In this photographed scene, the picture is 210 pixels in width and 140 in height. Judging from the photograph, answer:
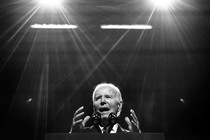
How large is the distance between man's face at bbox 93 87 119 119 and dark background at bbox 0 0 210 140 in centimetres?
107

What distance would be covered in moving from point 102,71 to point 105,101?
1413 millimetres

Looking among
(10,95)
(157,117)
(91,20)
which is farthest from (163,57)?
(10,95)

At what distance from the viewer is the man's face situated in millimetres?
3006

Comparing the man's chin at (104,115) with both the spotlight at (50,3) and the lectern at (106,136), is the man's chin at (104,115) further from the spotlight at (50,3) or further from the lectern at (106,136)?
the spotlight at (50,3)

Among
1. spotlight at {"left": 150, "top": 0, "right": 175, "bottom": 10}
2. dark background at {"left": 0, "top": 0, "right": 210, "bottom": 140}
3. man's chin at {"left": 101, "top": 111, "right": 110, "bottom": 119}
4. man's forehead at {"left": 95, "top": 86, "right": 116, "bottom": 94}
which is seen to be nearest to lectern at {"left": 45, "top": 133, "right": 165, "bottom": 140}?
man's chin at {"left": 101, "top": 111, "right": 110, "bottom": 119}

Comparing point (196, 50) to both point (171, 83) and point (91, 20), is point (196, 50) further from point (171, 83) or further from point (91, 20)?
point (91, 20)

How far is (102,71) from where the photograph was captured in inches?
174

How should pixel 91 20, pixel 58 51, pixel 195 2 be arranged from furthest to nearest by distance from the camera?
pixel 58 51 < pixel 91 20 < pixel 195 2

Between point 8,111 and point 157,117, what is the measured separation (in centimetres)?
198

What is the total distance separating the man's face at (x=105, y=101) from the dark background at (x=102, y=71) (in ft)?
3.52

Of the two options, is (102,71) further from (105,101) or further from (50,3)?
(105,101)

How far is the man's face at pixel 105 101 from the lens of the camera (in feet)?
9.86

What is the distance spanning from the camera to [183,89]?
4406mm

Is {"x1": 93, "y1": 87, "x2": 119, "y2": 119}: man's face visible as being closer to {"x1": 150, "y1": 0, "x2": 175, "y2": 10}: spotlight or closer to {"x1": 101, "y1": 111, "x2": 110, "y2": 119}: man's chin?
{"x1": 101, "y1": 111, "x2": 110, "y2": 119}: man's chin
